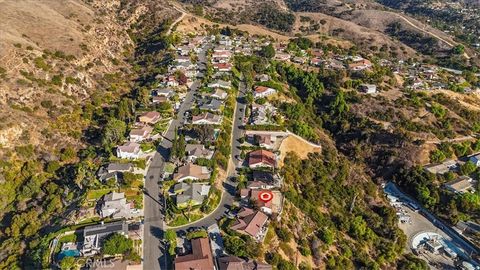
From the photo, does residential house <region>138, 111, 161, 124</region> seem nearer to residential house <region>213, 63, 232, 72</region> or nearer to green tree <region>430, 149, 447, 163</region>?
residential house <region>213, 63, 232, 72</region>

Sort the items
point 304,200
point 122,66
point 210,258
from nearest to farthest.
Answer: point 210,258 < point 304,200 < point 122,66

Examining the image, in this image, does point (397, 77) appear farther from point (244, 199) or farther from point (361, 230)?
point (244, 199)

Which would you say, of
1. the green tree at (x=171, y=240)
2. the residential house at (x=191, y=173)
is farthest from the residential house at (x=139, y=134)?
the green tree at (x=171, y=240)

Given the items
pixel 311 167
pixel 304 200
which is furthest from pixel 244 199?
pixel 311 167

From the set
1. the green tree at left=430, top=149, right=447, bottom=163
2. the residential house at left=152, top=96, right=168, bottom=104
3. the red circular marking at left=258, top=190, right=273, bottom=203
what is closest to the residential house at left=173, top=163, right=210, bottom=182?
the red circular marking at left=258, top=190, right=273, bottom=203

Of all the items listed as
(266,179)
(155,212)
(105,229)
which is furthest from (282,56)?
(105,229)

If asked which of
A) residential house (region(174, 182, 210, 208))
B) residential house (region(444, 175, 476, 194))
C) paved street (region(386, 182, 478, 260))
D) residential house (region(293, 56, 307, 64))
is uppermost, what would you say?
residential house (region(174, 182, 210, 208))

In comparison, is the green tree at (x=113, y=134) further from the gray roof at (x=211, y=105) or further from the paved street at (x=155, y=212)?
the gray roof at (x=211, y=105)
